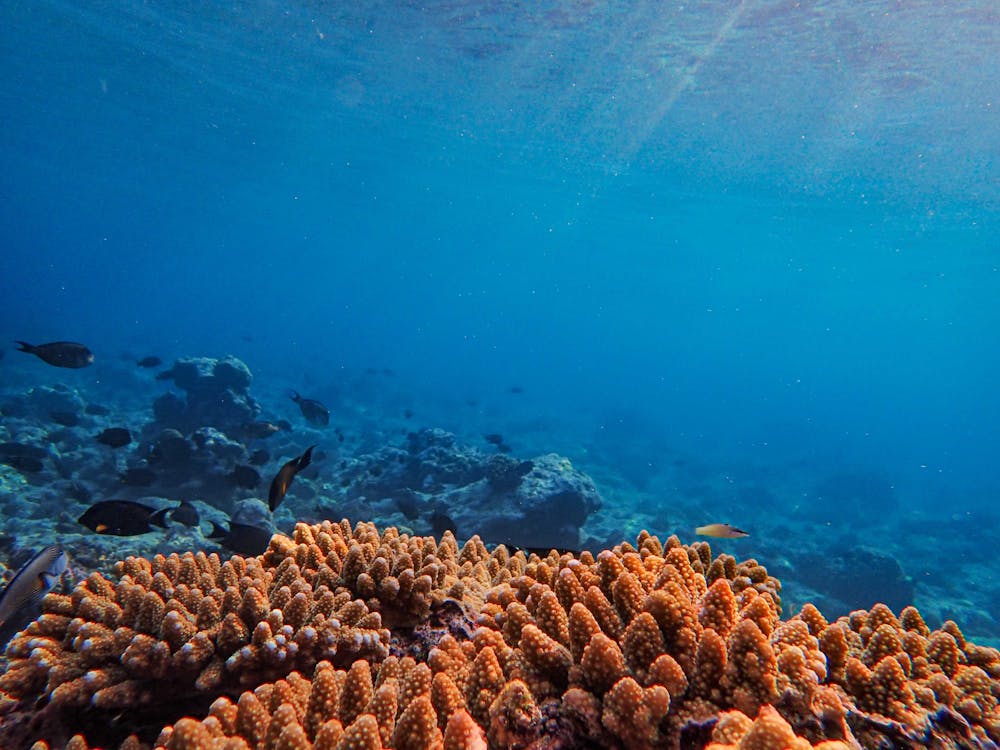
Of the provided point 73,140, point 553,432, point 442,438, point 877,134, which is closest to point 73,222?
point 73,140

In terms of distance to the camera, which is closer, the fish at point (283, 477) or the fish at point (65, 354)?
the fish at point (283, 477)

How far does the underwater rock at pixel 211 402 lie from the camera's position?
16453mm

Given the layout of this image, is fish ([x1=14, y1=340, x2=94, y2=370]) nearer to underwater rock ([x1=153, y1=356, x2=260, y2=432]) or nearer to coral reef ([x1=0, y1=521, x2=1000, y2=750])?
coral reef ([x1=0, y1=521, x2=1000, y2=750])

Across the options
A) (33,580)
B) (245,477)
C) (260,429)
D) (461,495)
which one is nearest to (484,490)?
(461,495)

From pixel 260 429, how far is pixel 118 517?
24.5 ft

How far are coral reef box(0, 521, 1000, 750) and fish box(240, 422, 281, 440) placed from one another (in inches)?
358

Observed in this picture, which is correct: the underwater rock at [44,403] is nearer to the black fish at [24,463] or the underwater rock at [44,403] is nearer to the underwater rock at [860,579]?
the black fish at [24,463]

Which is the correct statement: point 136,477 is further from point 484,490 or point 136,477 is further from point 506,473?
point 506,473

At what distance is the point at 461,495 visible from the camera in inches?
535

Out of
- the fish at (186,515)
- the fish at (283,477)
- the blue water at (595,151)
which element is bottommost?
the fish at (186,515)

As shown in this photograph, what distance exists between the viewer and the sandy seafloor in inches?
421

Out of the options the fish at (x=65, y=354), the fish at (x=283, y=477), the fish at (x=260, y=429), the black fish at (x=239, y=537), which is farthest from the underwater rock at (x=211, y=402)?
the fish at (x=283, y=477)

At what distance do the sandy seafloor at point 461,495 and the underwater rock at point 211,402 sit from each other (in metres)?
0.74

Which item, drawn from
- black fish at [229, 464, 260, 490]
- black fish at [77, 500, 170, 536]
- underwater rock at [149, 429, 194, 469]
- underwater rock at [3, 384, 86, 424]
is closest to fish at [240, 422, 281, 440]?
underwater rock at [149, 429, 194, 469]
